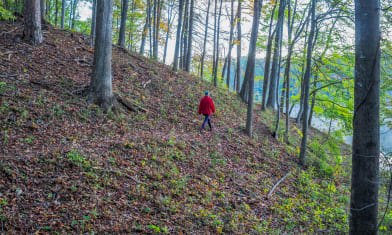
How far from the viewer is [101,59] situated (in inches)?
355

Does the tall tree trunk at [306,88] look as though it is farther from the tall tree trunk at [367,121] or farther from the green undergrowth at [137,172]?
the tall tree trunk at [367,121]

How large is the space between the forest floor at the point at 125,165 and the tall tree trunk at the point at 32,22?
0.52 m

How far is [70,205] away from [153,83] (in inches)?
381

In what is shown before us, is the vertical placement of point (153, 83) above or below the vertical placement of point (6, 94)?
above

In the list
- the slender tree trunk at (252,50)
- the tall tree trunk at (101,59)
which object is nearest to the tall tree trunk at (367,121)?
the tall tree trunk at (101,59)

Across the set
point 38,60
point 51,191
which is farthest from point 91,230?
point 38,60

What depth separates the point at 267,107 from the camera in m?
22.0

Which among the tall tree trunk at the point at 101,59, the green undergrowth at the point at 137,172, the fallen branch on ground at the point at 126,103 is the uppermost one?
the tall tree trunk at the point at 101,59

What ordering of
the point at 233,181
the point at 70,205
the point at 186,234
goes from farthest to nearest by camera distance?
the point at 233,181, the point at 186,234, the point at 70,205

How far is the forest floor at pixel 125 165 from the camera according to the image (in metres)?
4.88

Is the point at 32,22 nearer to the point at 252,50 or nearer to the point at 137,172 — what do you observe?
the point at 137,172

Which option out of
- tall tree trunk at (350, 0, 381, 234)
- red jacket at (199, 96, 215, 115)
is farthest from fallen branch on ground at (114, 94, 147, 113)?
tall tree trunk at (350, 0, 381, 234)

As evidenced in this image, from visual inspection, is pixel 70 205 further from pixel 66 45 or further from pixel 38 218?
pixel 66 45

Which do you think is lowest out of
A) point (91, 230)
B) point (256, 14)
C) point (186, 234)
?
point (186, 234)
